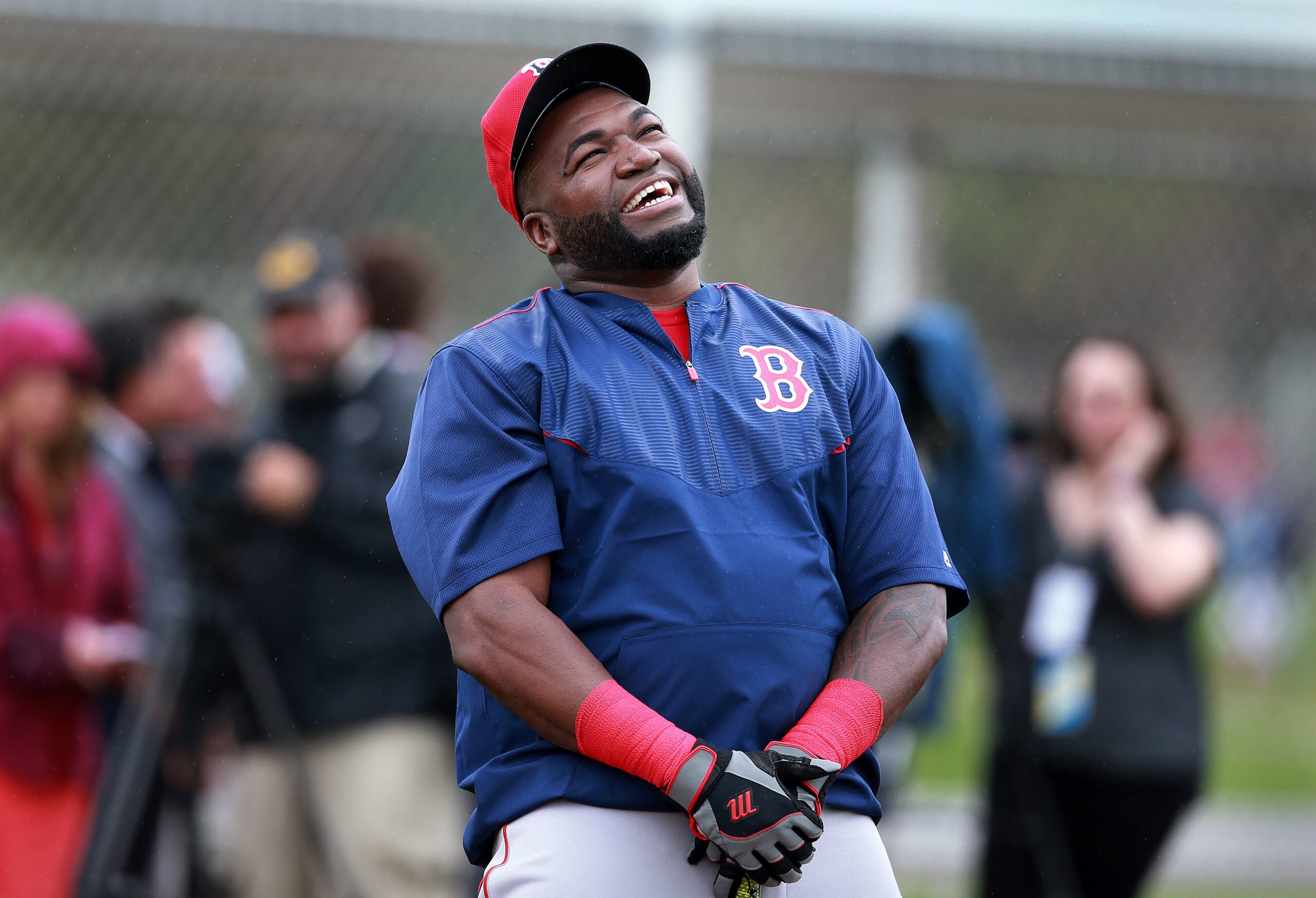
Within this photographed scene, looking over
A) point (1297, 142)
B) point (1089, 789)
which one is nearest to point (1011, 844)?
point (1089, 789)

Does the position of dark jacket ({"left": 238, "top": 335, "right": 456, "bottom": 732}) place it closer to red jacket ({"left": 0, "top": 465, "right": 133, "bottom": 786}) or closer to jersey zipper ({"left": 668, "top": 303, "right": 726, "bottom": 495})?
red jacket ({"left": 0, "top": 465, "right": 133, "bottom": 786})

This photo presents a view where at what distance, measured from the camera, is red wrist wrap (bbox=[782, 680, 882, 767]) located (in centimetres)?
169

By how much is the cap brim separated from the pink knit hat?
2.52 metres

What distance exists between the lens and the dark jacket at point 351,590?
367cm

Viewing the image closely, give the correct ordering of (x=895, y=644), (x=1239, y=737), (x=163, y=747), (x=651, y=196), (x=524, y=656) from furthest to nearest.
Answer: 1. (x=1239, y=737)
2. (x=163, y=747)
3. (x=651, y=196)
4. (x=895, y=644)
5. (x=524, y=656)

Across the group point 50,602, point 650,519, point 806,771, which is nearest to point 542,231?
point 650,519

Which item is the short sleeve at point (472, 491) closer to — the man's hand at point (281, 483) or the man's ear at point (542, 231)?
the man's ear at point (542, 231)

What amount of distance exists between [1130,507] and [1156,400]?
13.0 inches

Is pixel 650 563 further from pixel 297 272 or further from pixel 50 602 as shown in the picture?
pixel 50 602

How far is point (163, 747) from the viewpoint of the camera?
387 centimetres

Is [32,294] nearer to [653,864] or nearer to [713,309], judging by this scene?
[713,309]

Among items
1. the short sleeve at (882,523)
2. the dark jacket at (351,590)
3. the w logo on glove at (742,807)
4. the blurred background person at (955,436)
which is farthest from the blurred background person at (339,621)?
the w logo on glove at (742,807)

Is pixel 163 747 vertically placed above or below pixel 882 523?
below

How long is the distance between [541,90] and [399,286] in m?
2.33
